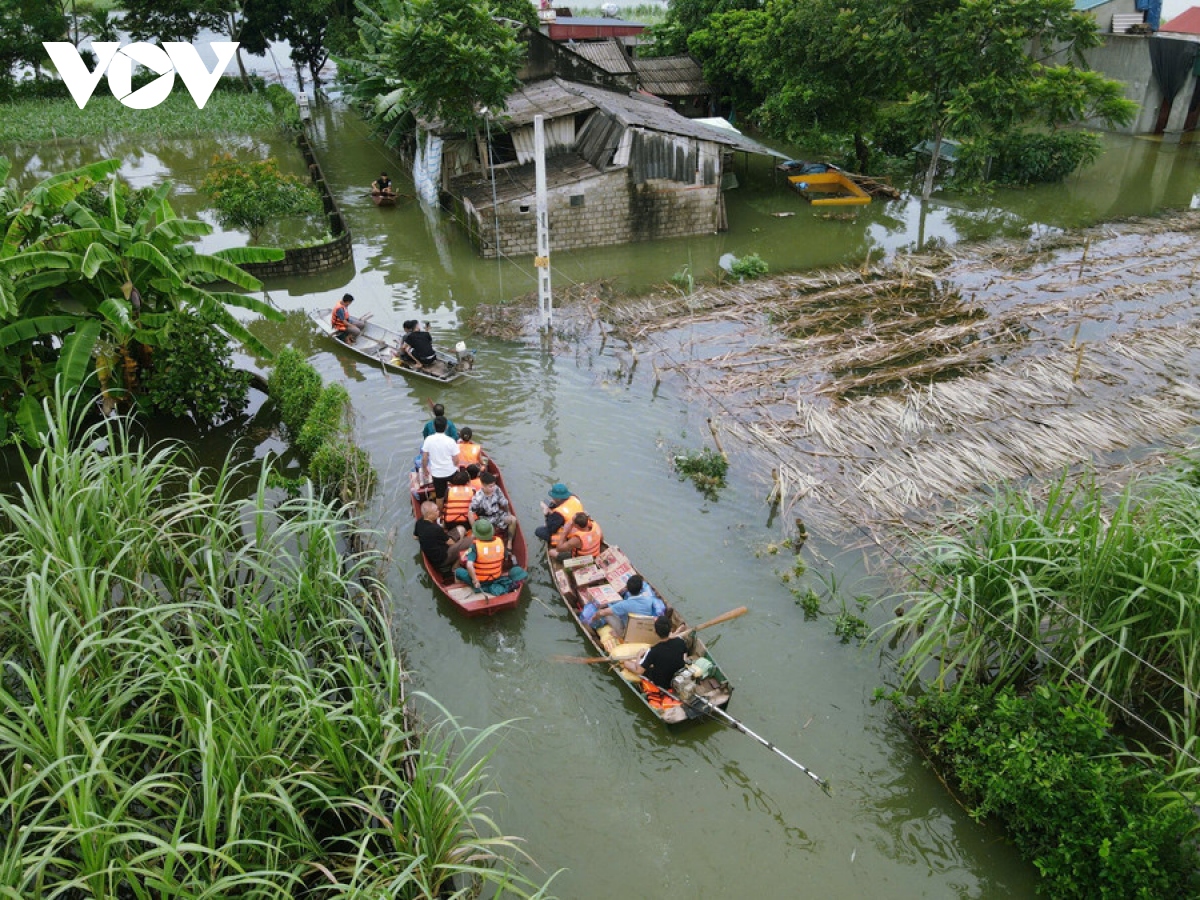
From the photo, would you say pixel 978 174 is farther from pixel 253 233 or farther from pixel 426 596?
pixel 426 596

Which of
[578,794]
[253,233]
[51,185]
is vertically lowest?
[578,794]

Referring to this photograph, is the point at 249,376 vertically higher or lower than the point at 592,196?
lower

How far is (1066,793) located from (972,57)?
60.6ft

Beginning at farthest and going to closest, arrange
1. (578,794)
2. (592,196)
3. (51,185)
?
(592,196), (51,185), (578,794)

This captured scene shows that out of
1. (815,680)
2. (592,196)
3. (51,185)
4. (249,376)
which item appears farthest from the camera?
(592,196)

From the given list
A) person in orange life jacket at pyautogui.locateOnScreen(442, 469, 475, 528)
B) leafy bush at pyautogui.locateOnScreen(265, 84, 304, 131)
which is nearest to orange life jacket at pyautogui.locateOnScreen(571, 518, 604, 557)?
person in orange life jacket at pyautogui.locateOnScreen(442, 469, 475, 528)

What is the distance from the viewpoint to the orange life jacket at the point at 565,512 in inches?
364

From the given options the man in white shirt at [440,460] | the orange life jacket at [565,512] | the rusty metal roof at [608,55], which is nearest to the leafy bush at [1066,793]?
the orange life jacket at [565,512]

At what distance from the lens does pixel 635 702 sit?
314 inches

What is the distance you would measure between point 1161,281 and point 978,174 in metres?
8.25

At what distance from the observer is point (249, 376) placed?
1257 cm

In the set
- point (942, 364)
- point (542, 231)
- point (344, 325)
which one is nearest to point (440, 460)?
point (542, 231)

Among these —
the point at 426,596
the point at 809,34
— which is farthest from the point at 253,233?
the point at 809,34

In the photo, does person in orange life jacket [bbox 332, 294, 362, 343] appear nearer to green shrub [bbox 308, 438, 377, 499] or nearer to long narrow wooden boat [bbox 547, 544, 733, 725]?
green shrub [bbox 308, 438, 377, 499]
